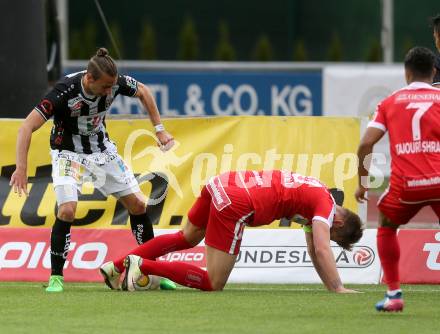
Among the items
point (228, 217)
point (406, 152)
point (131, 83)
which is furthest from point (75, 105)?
point (406, 152)

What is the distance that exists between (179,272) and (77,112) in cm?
153

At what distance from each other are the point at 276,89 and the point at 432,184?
50.1 ft

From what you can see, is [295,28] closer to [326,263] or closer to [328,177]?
[328,177]

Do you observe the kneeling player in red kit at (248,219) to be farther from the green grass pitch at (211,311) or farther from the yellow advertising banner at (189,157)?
the yellow advertising banner at (189,157)

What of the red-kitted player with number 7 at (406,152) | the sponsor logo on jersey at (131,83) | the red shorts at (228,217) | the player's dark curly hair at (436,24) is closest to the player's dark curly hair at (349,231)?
the red shorts at (228,217)

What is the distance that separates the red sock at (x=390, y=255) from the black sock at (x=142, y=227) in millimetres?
2799

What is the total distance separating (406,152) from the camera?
9211 millimetres

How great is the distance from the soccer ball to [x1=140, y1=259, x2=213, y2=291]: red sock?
0.19 metres

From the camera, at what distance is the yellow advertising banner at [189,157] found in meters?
12.5

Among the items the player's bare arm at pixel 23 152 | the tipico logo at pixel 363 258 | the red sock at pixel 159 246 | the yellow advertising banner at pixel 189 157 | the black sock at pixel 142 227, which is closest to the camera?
the player's bare arm at pixel 23 152

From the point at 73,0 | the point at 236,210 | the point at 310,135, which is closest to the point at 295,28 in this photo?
the point at 73,0

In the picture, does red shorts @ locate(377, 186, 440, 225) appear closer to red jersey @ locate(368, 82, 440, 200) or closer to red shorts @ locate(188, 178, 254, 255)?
red jersey @ locate(368, 82, 440, 200)

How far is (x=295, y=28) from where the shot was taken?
33.6 meters

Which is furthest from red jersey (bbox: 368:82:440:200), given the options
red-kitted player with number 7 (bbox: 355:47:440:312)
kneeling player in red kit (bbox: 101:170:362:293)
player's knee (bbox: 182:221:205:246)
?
player's knee (bbox: 182:221:205:246)
